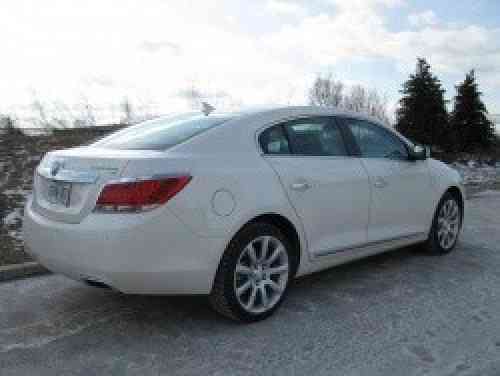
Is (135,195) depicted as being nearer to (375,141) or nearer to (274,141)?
(274,141)

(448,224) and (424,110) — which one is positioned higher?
(424,110)

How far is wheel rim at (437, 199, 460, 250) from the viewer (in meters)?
6.07

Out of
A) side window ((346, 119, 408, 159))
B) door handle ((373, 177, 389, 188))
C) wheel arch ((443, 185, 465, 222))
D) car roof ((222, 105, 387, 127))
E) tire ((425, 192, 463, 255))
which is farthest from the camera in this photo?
wheel arch ((443, 185, 465, 222))

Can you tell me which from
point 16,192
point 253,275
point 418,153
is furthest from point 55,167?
point 16,192

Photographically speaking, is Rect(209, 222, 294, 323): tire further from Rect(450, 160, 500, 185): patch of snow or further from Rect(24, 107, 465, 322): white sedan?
Rect(450, 160, 500, 185): patch of snow

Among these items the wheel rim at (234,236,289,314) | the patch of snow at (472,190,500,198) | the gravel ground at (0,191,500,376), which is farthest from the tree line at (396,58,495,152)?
the wheel rim at (234,236,289,314)

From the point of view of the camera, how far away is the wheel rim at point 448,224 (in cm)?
607

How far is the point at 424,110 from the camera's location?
1992cm

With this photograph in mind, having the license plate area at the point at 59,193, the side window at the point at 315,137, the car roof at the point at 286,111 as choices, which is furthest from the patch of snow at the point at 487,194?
the license plate area at the point at 59,193

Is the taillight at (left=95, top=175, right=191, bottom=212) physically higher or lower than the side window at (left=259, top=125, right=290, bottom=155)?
lower

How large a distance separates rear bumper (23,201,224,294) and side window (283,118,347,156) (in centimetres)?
116

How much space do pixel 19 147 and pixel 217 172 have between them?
8.09 meters

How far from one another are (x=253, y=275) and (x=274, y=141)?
0.99 metres

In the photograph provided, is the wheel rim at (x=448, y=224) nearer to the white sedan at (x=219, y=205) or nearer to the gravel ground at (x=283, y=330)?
the gravel ground at (x=283, y=330)
